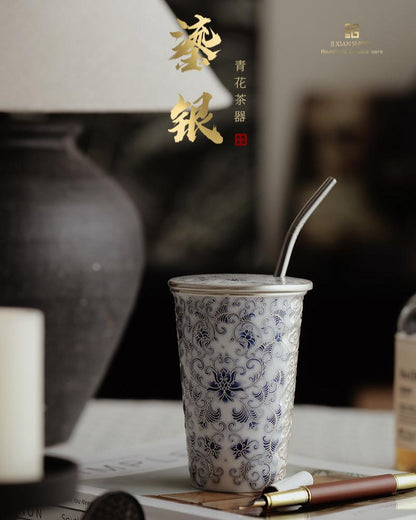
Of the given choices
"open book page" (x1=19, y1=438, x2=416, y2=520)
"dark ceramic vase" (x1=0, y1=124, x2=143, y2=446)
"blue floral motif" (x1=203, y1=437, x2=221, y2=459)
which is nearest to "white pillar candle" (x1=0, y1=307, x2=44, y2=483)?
"open book page" (x1=19, y1=438, x2=416, y2=520)

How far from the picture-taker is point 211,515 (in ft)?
1.63

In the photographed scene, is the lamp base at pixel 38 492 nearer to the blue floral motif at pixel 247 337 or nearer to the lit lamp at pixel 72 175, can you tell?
the blue floral motif at pixel 247 337

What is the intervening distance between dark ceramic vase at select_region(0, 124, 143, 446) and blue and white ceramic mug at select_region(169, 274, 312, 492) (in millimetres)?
295

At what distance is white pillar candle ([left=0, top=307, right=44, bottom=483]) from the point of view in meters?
0.31

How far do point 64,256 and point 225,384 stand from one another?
13.4 inches

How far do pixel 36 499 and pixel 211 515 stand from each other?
0.21 metres

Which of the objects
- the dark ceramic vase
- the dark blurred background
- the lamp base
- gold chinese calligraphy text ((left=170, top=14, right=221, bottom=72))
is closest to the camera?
the lamp base

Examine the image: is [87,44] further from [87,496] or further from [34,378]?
[34,378]

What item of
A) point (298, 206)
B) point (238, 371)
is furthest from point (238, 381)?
point (298, 206)

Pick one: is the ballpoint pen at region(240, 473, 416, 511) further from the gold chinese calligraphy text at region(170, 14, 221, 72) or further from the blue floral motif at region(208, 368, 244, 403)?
the gold chinese calligraphy text at region(170, 14, 221, 72)

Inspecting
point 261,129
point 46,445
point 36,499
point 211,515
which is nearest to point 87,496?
point 211,515

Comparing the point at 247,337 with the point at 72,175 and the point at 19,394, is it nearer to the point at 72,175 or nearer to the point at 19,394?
the point at 19,394

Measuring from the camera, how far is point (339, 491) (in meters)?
0.54

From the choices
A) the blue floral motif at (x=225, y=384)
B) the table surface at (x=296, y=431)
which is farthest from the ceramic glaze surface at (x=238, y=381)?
the table surface at (x=296, y=431)
